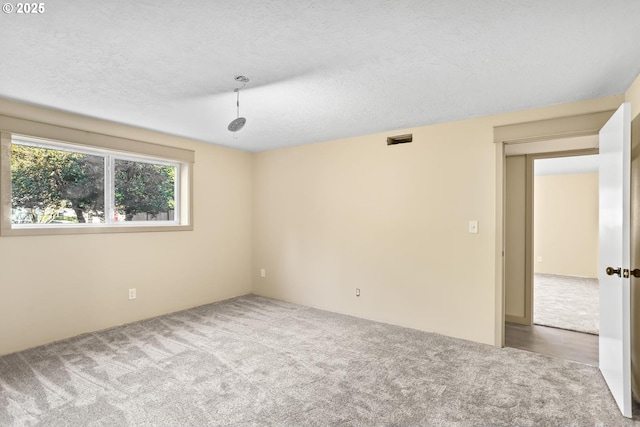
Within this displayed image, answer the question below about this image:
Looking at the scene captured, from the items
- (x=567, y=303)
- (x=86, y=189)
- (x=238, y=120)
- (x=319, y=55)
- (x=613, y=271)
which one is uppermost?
(x=319, y=55)

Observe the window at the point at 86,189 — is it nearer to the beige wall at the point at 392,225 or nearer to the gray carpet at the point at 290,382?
the gray carpet at the point at 290,382

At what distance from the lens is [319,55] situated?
79.0 inches

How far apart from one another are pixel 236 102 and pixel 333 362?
2423 mm

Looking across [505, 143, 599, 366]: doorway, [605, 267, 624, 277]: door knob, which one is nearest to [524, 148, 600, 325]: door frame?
[505, 143, 599, 366]: doorway

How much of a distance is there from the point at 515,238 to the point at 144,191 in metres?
4.73

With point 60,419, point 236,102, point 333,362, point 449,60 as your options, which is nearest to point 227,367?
point 333,362

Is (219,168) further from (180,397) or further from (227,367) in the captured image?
(180,397)

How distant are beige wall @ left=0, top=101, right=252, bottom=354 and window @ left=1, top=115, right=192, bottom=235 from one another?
161 millimetres

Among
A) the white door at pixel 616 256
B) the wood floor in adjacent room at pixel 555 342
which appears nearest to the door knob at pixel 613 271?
the white door at pixel 616 256

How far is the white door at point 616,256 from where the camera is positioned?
1993mm

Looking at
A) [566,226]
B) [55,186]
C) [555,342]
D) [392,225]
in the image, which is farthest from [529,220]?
[55,186]

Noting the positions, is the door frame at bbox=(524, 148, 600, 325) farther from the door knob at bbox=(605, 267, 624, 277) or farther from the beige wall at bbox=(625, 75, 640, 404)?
the door knob at bbox=(605, 267, 624, 277)

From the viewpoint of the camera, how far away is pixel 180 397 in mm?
2225

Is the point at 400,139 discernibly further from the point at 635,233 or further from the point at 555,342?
the point at 555,342
